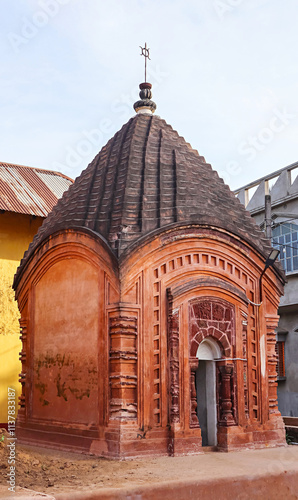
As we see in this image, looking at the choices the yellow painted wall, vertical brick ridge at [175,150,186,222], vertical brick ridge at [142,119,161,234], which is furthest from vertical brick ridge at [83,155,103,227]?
the yellow painted wall

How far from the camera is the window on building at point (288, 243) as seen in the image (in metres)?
18.8

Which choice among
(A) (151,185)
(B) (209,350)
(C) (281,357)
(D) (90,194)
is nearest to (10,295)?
(D) (90,194)

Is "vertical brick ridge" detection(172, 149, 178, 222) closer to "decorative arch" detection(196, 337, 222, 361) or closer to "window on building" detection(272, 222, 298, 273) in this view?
"decorative arch" detection(196, 337, 222, 361)

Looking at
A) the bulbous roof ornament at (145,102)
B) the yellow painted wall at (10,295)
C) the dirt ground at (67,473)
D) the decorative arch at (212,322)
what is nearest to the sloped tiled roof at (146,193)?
the bulbous roof ornament at (145,102)

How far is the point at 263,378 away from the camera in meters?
10.2

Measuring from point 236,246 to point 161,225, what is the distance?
151cm

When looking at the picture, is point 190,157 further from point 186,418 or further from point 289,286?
point 289,286

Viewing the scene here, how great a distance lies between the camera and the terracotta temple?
28.9 feet

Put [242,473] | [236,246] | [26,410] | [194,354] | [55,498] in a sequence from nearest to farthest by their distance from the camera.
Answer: [55,498], [242,473], [194,354], [236,246], [26,410]

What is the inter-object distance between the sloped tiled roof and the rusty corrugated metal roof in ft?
13.3

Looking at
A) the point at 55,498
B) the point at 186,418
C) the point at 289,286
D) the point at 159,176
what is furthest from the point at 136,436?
the point at 289,286

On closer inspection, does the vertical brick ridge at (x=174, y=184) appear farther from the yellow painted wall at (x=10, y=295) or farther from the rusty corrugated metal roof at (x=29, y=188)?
the yellow painted wall at (x=10, y=295)

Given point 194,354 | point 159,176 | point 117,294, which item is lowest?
point 194,354

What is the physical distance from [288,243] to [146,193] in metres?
10.4
